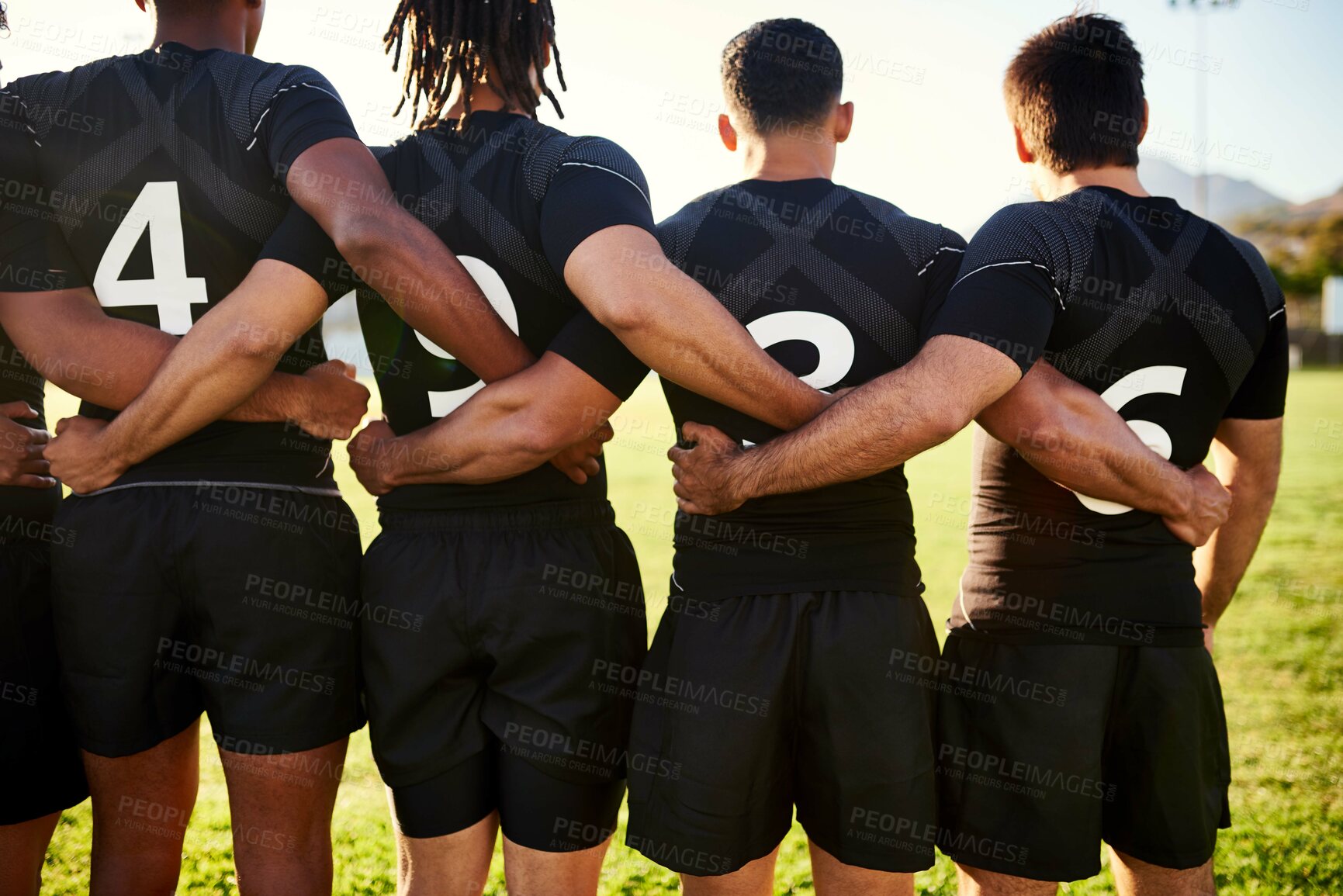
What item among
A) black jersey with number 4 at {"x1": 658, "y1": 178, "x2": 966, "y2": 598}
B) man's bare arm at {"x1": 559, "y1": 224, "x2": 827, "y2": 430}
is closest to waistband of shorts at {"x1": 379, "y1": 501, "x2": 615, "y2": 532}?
black jersey with number 4 at {"x1": 658, "y1": 178, "x2": 966, "y2": 598}

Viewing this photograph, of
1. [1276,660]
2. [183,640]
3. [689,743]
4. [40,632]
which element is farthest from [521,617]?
[1276,660]

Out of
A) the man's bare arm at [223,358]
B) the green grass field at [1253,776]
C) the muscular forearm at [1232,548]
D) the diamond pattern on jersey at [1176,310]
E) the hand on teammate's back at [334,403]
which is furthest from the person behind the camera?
the green grass field at [1253,776]

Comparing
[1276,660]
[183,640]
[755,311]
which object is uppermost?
[755,311]

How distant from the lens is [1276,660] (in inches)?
243

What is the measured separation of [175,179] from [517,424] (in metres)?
1.04

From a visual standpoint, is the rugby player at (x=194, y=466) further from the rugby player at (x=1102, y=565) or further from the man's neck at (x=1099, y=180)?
the man's neck at (x=1099, y=180)

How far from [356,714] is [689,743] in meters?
0.88

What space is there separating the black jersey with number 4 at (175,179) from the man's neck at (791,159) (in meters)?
1.02

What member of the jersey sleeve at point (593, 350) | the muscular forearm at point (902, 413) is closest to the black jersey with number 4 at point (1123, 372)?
the muscular forearm at point (902, 413)

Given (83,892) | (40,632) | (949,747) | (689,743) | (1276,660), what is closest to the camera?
(689,743)

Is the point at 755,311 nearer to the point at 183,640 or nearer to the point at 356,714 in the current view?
the point at 356,714

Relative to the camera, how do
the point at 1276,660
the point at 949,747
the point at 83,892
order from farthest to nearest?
the point at 1276,660
the point at 83,892
the point at 949,747

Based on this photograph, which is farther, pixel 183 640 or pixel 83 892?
pixel 83 892

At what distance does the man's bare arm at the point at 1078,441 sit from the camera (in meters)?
2.22
